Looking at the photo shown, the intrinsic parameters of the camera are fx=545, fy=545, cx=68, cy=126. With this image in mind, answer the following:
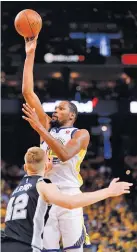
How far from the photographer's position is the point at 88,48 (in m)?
15.1

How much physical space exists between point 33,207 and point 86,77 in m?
12.6

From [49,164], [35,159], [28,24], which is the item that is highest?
[28,24]

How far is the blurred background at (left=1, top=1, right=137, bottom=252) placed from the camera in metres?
15.1

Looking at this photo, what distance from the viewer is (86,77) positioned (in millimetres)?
15977

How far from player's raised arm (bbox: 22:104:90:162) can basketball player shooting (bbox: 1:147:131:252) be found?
2.33ft

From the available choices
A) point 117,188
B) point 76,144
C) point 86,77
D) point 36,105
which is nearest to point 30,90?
point 36,105

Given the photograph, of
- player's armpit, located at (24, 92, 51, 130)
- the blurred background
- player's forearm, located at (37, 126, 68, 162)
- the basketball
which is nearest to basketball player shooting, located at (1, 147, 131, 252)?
player's forearm, located at (37, 126, 68, 162)

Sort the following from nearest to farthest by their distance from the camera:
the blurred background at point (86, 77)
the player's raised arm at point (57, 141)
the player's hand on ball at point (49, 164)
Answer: the player's raised arm at point (57, 141) < the player's hand on ball at point (49, 164) < the blurred background at point (86, 77)

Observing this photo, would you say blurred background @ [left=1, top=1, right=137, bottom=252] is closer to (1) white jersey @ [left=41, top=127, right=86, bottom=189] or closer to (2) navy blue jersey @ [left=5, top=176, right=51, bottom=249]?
(1) white jersey @ [left=41, top=127, right=86, bottom=189]

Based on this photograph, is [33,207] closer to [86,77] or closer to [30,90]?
[30,90]

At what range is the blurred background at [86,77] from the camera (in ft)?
49.5

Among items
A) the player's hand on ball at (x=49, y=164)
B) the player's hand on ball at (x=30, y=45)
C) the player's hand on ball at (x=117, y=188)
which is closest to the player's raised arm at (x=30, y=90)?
the player's hand on ball at (x=30, y=45)

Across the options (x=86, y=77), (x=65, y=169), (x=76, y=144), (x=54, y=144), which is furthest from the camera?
(x=86, y=77)

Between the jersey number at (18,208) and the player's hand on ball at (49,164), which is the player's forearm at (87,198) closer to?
the jersey number at (18,208)
